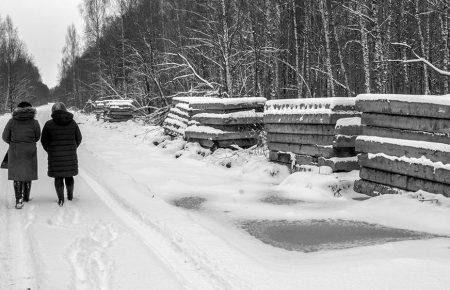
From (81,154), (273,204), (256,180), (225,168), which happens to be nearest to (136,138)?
(81,154)

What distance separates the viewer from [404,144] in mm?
7402

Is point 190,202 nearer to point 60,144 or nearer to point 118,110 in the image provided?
point 60,144

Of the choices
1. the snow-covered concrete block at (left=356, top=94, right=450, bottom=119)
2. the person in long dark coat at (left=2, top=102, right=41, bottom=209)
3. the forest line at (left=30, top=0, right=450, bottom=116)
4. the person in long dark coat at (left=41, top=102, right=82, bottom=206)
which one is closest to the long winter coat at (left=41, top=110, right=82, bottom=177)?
the person in long dark coat at (left=41, top=102, right=82, bottom=206)

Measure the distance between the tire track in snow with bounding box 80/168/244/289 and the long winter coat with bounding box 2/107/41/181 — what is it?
1430mm

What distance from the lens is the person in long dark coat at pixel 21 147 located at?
773 centimetres

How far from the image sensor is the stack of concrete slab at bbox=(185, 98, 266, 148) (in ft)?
41.9

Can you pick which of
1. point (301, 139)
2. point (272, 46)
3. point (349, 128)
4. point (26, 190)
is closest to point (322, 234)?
point (349, 128)

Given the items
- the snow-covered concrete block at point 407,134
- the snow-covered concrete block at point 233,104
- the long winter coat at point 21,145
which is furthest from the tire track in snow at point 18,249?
the snow-covered concrete block at point 233,104

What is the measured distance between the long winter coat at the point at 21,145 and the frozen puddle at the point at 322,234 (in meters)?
3.73

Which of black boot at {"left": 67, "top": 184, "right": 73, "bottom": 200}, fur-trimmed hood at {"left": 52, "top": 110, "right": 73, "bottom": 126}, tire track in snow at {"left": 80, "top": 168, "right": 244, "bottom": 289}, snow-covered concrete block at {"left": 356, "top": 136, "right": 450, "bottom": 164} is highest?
fur-trimmed hood at {"left": 52, "top": 110, "right": 73, "bottom": 126}

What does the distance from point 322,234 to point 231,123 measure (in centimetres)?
697

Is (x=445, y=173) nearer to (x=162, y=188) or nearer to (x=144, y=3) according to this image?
(x=162, y=188)

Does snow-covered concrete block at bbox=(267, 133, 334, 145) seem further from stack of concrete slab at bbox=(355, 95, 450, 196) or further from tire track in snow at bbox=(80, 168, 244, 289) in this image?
tire track in snow at bbox=(80, 168, 244, 289)

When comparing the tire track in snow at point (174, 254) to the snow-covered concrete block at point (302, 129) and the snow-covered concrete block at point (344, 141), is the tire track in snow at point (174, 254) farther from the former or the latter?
the snow-covered concrete block at point (302, 129)
